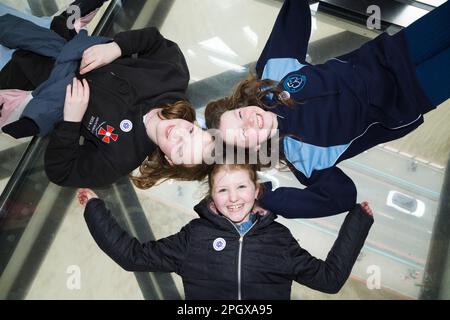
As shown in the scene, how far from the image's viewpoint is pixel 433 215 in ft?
4.66

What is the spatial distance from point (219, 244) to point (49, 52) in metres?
0.69

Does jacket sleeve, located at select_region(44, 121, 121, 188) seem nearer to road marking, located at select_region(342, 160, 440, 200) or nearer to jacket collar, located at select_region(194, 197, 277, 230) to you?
jacket collar, located at select_region(194, 197, 277, 230)

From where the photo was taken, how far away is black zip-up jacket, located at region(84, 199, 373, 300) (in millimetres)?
1109

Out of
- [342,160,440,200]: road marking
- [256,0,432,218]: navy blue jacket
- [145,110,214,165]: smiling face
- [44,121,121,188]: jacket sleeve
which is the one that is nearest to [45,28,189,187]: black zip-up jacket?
[44,121,121,188]: jacket sleeve

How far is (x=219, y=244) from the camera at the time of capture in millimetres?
1130

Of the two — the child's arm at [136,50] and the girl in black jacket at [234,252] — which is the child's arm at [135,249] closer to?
the girl in black jacket at [234,252]

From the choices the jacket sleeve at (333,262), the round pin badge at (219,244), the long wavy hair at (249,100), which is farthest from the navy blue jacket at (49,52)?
the jacket sleeve at (333,262)

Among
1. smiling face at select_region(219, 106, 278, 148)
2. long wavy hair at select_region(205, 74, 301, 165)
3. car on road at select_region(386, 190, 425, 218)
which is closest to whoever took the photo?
smiling face at select_region(219, 106, 278, 148)

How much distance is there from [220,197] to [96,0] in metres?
0.65

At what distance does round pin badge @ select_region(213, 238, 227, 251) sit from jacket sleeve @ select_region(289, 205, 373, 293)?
0.18m

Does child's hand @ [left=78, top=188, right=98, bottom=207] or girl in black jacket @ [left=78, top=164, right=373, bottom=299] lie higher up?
girl in black jacket @ [left=78, top=164, right=373, bottom=299]

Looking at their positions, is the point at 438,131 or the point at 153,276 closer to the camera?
the point at 153,276
